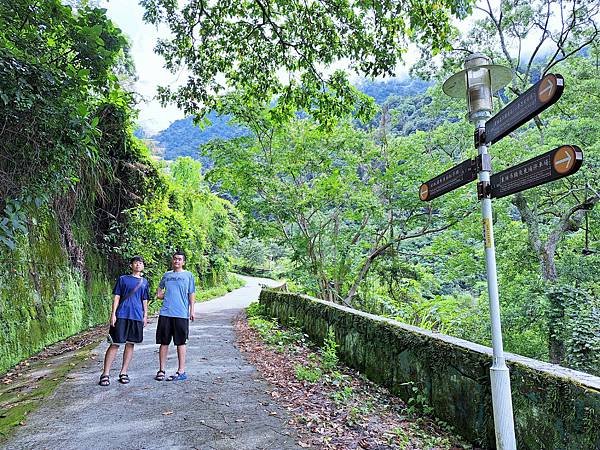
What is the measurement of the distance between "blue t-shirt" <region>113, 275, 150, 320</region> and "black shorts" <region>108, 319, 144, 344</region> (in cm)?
6

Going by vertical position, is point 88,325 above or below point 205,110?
below

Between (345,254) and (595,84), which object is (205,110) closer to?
(345,254)

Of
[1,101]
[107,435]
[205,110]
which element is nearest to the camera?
[107,435]

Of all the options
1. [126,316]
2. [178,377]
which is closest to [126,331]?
[126,316]

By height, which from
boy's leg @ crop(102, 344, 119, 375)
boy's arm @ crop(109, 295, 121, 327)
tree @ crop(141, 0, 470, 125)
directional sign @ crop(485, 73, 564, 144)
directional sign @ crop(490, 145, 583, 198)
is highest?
tree @ crop(141, 0, 470, 125)

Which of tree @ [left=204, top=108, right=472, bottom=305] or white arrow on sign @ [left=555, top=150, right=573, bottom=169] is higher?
tree @ [left=204, top=108, right=472, bottom=305]

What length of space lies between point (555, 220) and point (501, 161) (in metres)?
3.79

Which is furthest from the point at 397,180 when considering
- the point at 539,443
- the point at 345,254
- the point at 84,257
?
the point at 539,443

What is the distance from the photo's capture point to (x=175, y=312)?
Answer: 546 centimetres

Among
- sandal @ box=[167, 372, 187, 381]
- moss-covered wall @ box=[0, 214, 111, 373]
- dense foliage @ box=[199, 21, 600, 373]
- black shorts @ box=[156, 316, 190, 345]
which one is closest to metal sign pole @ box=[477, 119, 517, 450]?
black shorts @ box=[156, 316, 190, 345]

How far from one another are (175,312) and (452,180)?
3764 mm

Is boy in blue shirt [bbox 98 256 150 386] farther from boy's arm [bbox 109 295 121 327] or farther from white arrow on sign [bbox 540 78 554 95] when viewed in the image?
white arrow on sign [bbox 540 78 554 95]

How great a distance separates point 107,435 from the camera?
3.81m

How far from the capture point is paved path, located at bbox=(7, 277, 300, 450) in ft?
12.1
